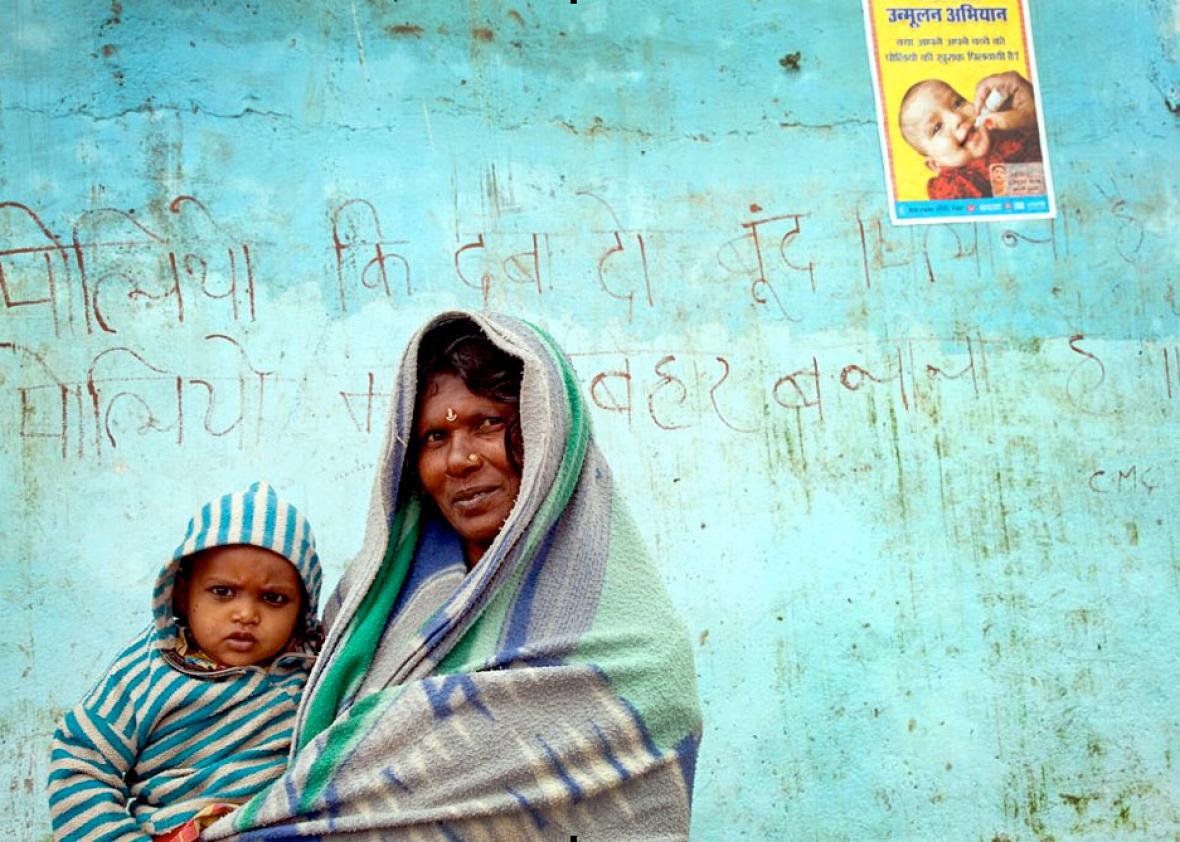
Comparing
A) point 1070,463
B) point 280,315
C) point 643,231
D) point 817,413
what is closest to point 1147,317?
point 1070,463

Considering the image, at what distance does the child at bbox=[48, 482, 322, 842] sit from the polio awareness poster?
118 inches

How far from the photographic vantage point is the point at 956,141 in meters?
4.81

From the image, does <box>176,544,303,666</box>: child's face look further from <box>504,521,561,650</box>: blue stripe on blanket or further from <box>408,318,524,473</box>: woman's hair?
<box>504,521,561,650</box>: blue stripe on blanket

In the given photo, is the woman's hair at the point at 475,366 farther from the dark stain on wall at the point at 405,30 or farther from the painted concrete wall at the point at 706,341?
the dark stain on wall at the point at 405,30

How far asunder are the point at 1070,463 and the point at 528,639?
305 cm

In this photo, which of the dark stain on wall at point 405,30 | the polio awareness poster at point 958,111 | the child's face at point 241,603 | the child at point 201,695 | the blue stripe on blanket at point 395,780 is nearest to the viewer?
the blue stripe on blanket at point 395,780

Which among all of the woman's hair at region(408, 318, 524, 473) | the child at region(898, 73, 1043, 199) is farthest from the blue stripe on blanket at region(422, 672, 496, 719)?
the child at region(898, 73, 1043, 199)

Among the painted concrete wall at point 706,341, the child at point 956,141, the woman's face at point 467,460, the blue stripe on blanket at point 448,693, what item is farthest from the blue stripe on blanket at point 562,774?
the child at point 956,141

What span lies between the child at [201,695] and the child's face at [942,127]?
309cm

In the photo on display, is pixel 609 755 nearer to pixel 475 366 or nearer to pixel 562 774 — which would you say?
pixel 562 774

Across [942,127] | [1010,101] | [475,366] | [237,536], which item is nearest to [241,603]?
[237,536]

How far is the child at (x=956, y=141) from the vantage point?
15.7 ft

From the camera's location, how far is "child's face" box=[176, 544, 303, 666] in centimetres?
243

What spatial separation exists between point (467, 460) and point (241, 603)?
50cm
